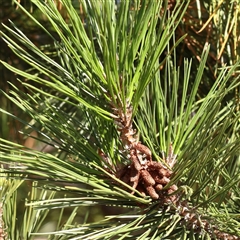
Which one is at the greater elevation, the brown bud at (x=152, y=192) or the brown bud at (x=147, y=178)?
the brown bud at (x=147, y=178)

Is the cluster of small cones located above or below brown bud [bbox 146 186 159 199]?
above

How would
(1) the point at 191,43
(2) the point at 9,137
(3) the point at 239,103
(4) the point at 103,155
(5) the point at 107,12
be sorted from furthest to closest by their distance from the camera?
(2) the point at 9,137 < (1) the point at 191,43 < (3) the point at 239,103 < (4) the point at 103,155 < (5) the point at 107,12

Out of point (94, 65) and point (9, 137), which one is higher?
point (94, 65)

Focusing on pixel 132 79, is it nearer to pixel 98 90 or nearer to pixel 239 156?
pixel 98 90

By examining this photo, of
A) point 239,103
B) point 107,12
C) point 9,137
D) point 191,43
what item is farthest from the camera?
point 9,137

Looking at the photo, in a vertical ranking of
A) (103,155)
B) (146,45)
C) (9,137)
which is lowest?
(9,137)

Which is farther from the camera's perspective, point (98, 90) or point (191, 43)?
point (191, 43)

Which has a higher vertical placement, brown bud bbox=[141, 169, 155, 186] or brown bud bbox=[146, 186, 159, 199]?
brown bud bbox=[141, 169, 155, 186]

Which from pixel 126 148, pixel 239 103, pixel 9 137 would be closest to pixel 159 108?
pixel 126 148

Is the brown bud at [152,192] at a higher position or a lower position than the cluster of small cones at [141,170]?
lower

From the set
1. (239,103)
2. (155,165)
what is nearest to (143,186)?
(155,165)
